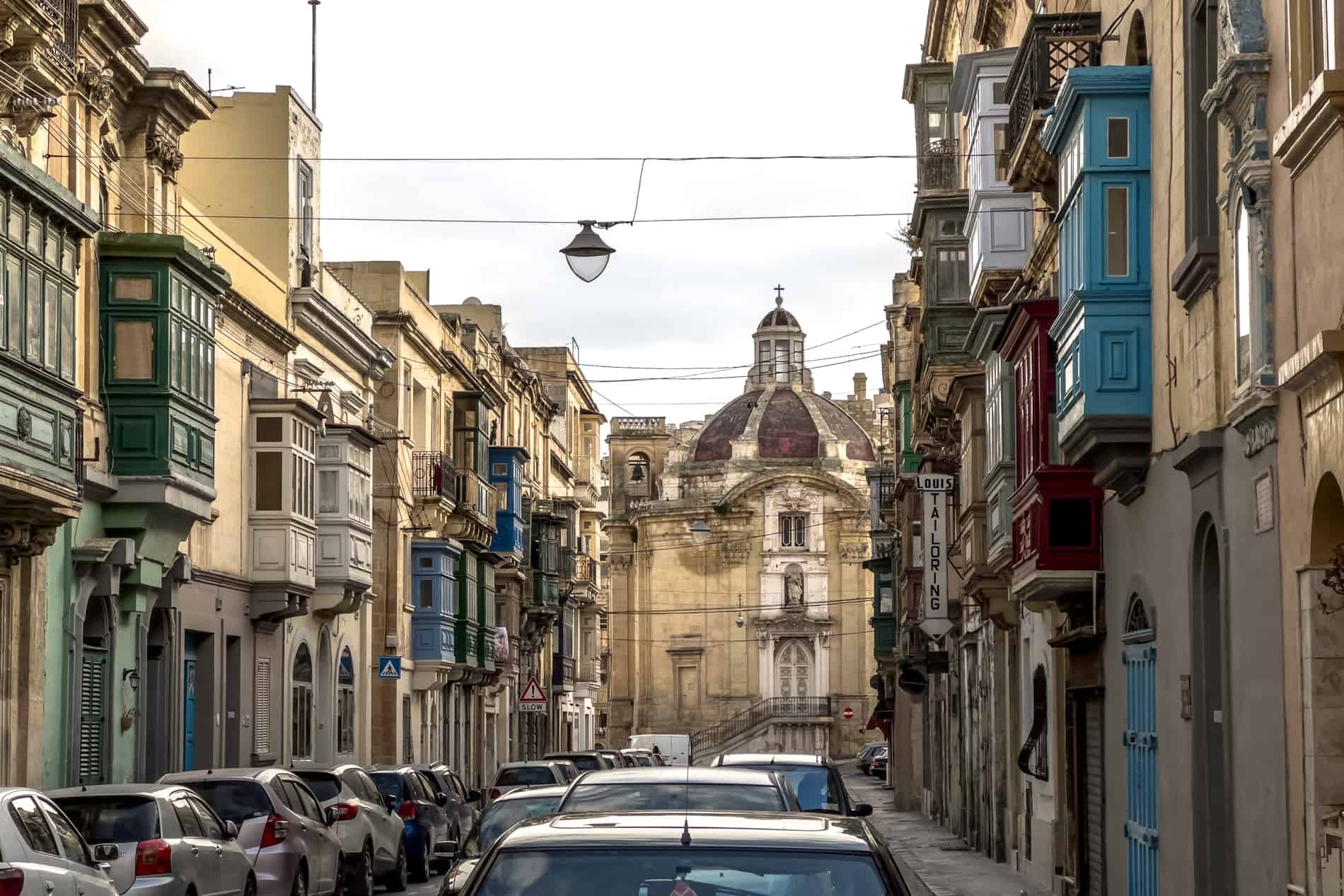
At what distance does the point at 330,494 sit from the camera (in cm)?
3831

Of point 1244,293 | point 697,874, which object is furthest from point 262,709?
point 697,874

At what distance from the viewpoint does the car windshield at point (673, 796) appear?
43.3ft

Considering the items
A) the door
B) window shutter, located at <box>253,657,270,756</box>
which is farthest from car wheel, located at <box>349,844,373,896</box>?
window shutter, located at <box>253,657,270,756</box>

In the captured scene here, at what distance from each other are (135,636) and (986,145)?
12.7 meters

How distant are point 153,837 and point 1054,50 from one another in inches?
449

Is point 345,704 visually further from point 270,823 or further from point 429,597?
point 270,823

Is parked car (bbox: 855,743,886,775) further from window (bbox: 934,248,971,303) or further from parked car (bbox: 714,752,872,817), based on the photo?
parked car (bbox: 714,752,872,817)

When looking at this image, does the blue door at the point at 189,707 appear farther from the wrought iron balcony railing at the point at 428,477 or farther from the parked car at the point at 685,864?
the parked car at the point at 685,864

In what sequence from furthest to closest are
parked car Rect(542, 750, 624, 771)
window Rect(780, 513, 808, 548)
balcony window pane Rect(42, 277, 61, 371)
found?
window Rect(780, 513, 808, 548)
parked car Rect(542, 750, 624, 771)
balcony window pane Rect(42, 277, 61, 371)

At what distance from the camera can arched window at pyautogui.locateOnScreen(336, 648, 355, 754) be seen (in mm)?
42281

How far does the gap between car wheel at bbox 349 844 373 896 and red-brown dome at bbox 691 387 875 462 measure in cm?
9423

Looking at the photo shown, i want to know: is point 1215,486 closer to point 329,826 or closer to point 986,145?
point 329,826

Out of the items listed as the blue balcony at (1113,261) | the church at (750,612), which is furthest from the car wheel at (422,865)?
the church at (750,612)

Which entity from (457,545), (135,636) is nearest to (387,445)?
(457,545)
